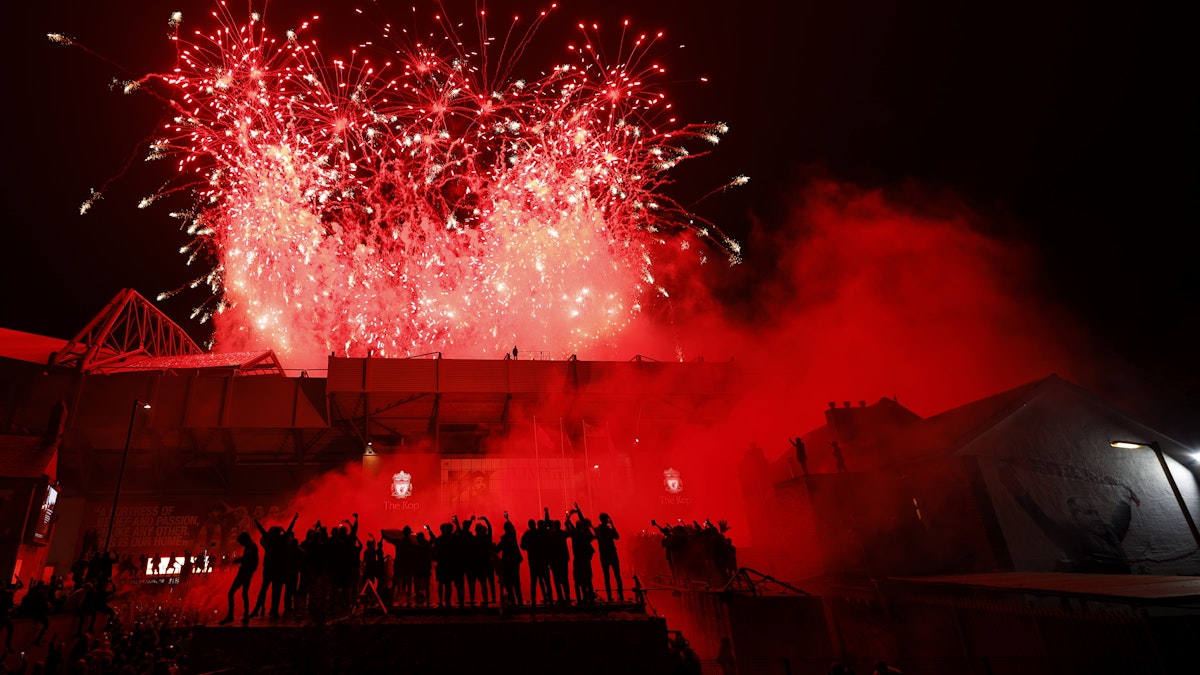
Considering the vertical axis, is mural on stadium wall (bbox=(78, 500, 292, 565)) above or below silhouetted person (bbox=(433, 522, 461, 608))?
above

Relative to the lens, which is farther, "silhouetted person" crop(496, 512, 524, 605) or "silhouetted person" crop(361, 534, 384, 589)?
"silhouetted person" crop(361, 534, 384, 589)

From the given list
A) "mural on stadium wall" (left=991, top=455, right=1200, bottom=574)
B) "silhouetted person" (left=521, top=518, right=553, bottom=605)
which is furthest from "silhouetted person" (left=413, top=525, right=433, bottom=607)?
"mural on stadium wall" (left=991, top=455, right=1200, bottom=574)

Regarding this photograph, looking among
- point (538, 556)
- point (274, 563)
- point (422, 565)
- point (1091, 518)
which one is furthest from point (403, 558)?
point (1091, 518)

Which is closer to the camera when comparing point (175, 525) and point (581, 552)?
point (581, 552)

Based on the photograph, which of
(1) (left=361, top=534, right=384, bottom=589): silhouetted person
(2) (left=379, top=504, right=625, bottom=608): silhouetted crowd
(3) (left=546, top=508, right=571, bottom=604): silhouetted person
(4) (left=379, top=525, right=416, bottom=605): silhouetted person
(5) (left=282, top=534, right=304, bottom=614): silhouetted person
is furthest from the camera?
(4) (left=379, top=525, right=416, bottom=605): silhouetted person

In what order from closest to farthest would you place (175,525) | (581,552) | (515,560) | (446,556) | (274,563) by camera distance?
(274,563), (446,556), (515,560), (581,552), (175,525)

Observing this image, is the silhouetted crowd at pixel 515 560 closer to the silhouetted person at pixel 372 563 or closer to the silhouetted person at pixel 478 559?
the silhouetted person at pixel 478 559

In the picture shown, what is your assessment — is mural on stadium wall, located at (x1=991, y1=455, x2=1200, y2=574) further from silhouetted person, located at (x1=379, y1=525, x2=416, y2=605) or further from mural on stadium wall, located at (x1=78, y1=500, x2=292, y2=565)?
mural on stadium wall, located at (x1=78, y1=500, x2=292, y2=565)

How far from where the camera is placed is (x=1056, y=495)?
18578 millimetres

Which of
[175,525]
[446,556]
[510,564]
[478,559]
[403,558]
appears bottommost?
[510,564]

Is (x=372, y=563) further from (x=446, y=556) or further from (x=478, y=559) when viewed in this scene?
(x=478, y=559)

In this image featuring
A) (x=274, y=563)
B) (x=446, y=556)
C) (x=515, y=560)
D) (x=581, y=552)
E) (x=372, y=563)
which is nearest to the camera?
(x=274, y=563)

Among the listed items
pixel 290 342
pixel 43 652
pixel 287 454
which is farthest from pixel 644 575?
pixel 290 342

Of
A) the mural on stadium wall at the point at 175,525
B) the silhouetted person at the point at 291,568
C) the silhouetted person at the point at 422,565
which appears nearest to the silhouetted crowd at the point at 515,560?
the silhouetted person at the point at 422,565
